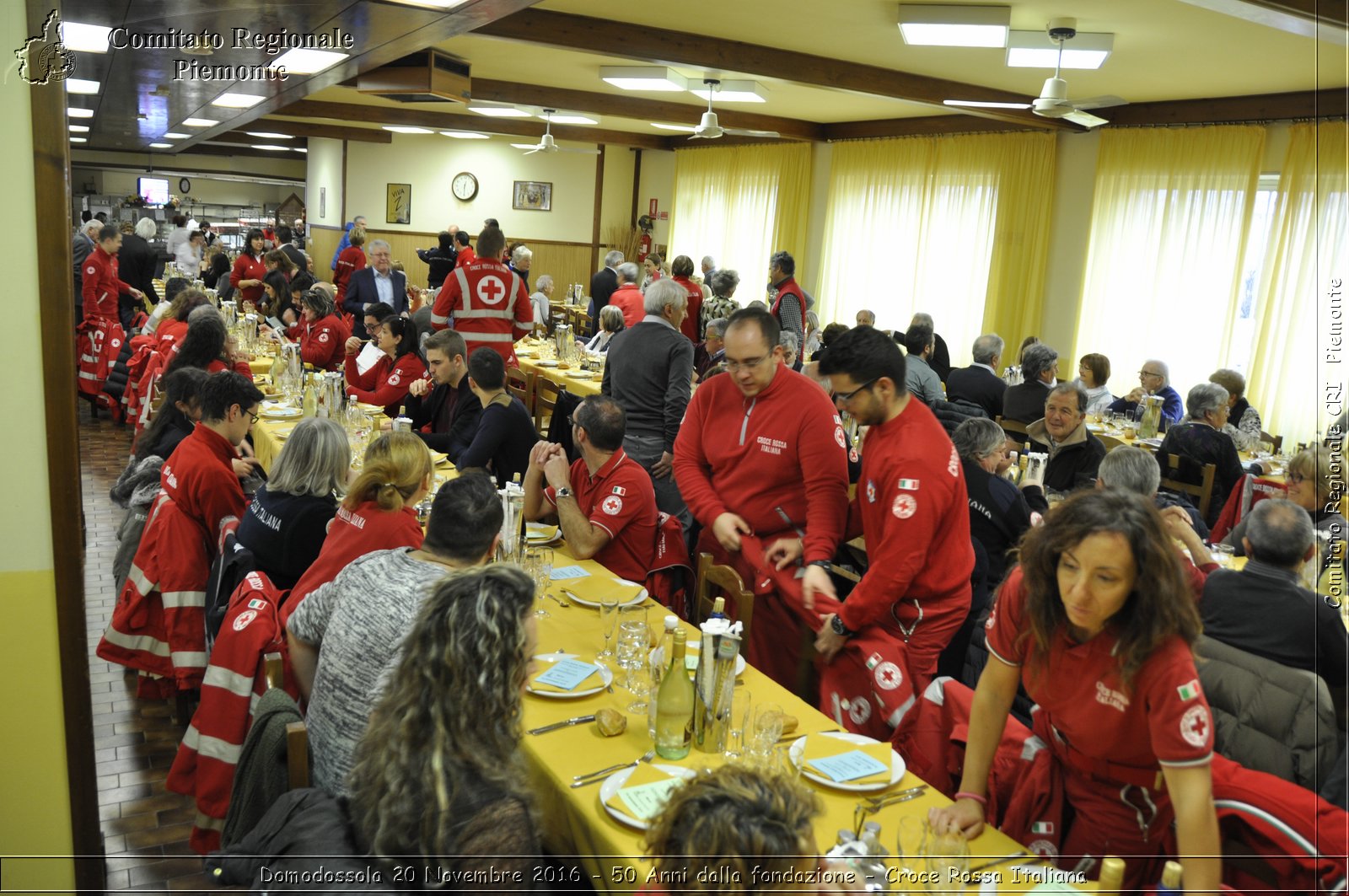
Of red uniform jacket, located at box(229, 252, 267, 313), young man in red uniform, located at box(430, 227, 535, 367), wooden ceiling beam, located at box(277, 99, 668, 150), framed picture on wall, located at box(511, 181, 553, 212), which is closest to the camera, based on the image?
young man in red uniform, located at box(430, 227, 535, 367)

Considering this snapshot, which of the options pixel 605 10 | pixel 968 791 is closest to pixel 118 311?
pixel 605 10

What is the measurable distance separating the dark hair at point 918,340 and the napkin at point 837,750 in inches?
194

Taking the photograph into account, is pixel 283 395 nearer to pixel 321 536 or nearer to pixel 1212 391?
pixel 321 536

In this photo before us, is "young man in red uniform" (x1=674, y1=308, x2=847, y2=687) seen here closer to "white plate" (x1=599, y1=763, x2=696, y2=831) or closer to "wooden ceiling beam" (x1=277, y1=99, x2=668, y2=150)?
"white plate" (x1=599, y1=763, x2=696, y2=831)

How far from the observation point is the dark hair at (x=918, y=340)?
278 inches

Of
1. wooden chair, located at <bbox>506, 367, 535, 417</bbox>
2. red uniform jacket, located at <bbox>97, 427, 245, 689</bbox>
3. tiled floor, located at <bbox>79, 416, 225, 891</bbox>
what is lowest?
tiled floor, located at <bbox>79, 416, 225, 891</bbox>

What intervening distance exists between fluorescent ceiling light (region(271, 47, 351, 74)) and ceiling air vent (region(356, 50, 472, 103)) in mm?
1069

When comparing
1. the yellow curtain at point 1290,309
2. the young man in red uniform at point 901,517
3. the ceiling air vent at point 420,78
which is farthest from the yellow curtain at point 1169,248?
the young man in red uniform at point 901,517

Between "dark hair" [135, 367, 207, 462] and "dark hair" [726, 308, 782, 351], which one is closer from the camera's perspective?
"dark hair" [726, 308, 782, 351]

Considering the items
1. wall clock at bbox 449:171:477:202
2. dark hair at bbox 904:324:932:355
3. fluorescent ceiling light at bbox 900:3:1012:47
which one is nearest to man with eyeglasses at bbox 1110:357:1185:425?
dark hair at bbox 904:324:932:355

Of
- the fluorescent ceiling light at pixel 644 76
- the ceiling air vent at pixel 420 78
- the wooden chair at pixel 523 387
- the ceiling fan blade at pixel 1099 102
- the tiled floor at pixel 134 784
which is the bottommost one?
the tiled floor at pixel 134 784

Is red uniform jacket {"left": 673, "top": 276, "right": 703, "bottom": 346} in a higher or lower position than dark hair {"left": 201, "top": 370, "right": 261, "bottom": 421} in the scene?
higher

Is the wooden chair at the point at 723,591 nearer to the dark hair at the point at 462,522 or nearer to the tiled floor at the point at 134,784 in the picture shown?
the dark hair at the point at 462,522

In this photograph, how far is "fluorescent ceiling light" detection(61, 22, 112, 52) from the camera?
4637mm
